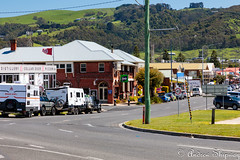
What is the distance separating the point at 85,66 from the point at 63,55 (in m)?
4.96

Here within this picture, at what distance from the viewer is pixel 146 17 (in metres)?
26.5

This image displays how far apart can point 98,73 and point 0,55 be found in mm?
17957

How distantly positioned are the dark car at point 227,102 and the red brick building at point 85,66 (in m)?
21.9

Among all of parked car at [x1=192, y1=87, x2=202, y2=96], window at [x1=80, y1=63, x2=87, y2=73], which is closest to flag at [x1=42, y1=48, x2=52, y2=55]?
window at [x1=80, y1=63, x2=87, y2=73]

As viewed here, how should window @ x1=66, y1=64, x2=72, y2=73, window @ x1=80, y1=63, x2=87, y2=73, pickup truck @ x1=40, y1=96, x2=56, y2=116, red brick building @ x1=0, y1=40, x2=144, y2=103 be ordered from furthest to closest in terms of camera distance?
1. window @ x1=66, y1=64, x2=72, y2=73
2. window @ x1=80, y1=63, x2=87, y2=73
3. red brick building @ x1=0, y1=40, x2=144, y2=103
4. pickup truck @ x1=40, y1=96, x2=56, y2=116

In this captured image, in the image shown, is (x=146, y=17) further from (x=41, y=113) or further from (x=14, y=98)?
(x=41, y=113)

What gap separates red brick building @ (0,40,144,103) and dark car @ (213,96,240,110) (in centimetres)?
2192

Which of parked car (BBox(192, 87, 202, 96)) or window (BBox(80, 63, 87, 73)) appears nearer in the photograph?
window (BBox(80, 63, 87, 73))

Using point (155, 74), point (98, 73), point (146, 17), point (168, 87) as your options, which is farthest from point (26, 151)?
point (168, 87)

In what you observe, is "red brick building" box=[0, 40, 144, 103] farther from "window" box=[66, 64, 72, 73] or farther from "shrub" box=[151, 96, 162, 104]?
"shrub" box=[151, 96, 162, 104]

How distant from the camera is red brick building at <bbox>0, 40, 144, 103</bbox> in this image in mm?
68688

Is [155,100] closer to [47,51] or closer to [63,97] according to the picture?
[47,51]

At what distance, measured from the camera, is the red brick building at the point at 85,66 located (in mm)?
68688

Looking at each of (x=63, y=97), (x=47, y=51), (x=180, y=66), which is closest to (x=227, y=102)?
(x=63, y=97)
